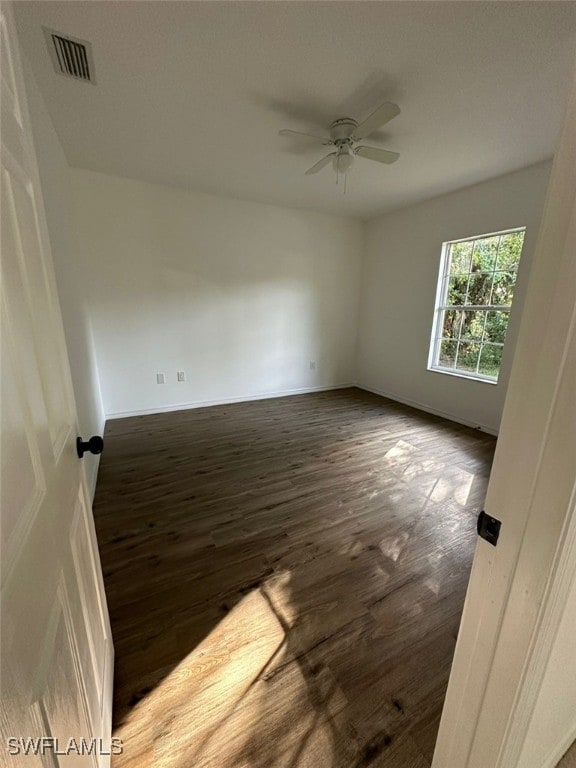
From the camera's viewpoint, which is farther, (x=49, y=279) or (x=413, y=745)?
(x=413, y=745)

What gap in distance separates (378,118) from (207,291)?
270 cm

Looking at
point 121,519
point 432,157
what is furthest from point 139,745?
point 432,157

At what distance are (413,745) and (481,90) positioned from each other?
3.23 m

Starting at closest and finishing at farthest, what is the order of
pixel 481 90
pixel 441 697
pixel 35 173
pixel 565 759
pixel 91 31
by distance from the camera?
pixel 35 173 < pixel 565 759 < pixel 441 697 < pixel 91 31 < pixel 481 90

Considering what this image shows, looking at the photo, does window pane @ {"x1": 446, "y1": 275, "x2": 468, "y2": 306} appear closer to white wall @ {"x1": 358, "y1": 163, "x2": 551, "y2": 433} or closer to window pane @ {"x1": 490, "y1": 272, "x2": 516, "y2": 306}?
white wall @ {"x1": 358, "y1": 163, "x2": 551, "y2": 433}

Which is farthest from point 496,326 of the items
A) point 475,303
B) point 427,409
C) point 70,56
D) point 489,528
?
point 70,56

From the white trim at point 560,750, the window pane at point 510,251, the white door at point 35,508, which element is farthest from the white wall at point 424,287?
the white door at point 35,508

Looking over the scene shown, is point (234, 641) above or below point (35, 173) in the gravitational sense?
below

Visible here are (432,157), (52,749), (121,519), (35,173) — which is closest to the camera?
(52,749)

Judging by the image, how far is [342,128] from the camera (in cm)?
230

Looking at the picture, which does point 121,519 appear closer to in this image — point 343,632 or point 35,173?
point 343,632

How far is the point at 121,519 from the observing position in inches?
83.1

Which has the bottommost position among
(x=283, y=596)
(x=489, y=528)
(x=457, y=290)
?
(x=283, y=596)

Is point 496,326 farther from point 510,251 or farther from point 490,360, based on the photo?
point 510,251
